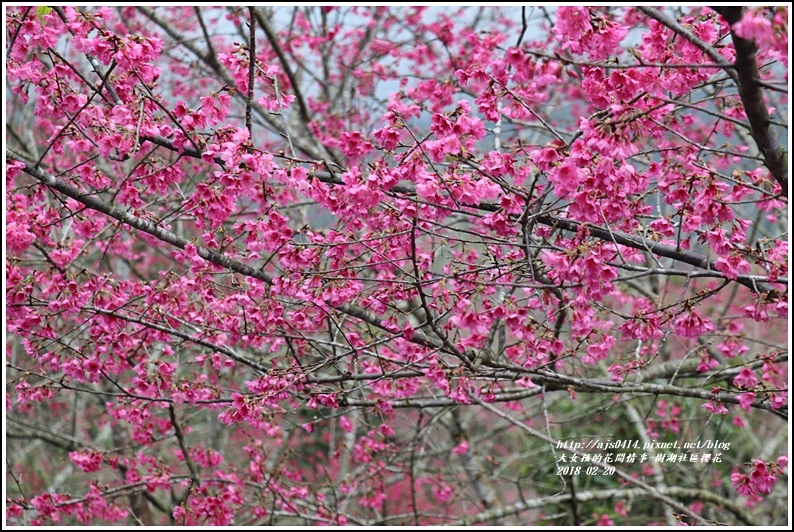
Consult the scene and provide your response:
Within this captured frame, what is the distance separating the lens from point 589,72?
2.57 meters

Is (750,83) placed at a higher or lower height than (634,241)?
higher

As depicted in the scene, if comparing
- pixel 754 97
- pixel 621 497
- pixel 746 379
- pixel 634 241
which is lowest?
pixel 621 497

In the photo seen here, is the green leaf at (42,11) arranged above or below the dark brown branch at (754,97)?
above

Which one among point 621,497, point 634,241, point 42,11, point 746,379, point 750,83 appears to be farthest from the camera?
point 621,497

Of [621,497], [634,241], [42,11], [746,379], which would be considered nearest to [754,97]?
[634,241]

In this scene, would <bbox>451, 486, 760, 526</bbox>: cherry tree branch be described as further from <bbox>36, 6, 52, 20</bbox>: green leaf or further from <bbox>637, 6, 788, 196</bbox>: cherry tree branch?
<bbox>36, 6, 52, 20</bbox>: green leaf

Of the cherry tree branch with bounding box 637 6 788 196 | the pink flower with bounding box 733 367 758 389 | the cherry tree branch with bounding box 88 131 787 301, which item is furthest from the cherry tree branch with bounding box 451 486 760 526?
the cherry tree branch with bounding box 637 6 788 196

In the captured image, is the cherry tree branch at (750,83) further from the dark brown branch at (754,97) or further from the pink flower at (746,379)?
the pink flower at (746,379)

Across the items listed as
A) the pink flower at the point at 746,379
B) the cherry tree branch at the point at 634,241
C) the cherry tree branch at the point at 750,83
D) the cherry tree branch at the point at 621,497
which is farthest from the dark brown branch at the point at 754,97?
the cherry tree branch at the point at 621,497

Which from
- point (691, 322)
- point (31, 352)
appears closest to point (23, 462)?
point (31, 352)

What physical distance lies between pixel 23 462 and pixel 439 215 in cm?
834

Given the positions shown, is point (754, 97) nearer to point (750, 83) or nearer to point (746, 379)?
point (750, 83)

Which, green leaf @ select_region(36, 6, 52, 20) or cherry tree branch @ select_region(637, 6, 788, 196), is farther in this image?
green leaf @ select_region(36, 6, 52, 20)

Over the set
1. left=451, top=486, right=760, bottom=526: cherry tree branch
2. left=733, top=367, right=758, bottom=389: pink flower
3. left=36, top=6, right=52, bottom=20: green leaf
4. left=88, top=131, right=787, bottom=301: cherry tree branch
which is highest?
left=36, top=6, right=52, bottom=20: green leaf
